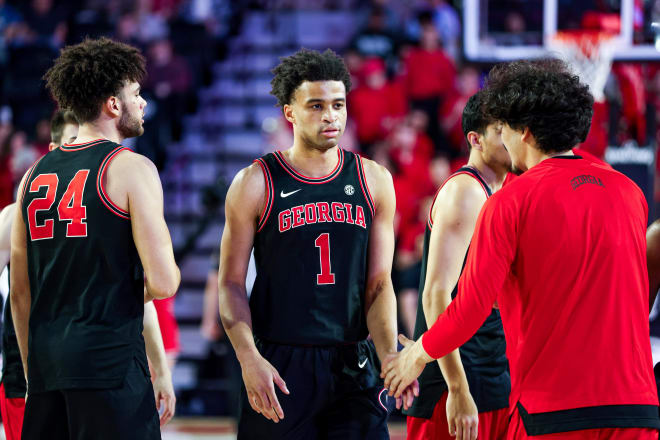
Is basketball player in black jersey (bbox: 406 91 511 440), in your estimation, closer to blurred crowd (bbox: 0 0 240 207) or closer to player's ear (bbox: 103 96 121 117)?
player's ear (bbox: 103 96 121 117)

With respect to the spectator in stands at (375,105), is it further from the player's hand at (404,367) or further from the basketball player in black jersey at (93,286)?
the basketball player in black jersey at (93,286)

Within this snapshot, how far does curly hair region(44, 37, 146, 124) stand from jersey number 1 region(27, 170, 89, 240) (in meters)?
0.30

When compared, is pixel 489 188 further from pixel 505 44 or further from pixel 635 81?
pixel 635 81

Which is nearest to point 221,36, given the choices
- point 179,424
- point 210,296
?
point 210,296

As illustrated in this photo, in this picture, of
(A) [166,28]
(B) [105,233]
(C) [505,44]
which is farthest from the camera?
(A) [166,28]

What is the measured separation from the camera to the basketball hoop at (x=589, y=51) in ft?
24.4

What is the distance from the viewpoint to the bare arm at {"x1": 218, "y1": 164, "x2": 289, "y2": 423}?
3396 mm

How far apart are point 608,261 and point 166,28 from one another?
1089cm

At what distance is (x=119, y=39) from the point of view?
11.7 metres

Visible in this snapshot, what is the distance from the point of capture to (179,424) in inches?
317

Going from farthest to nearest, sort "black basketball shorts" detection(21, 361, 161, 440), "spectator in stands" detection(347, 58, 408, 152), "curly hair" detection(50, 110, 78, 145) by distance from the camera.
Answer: "spectator in stands" detection(347, 58, 408, 152) → "curly hair" detection(50, 110, 78, 145) → "black basketball shorts" detection(21, 361, 161, 440)

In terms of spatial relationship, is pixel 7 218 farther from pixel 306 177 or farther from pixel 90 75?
pixel 306 177

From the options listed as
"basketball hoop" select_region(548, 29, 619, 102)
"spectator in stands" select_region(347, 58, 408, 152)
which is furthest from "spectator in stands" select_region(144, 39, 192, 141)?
"basketball hoop" select_region(548, 29, 619, 102)

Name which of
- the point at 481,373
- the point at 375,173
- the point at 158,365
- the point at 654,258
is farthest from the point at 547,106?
the point at 158,365
